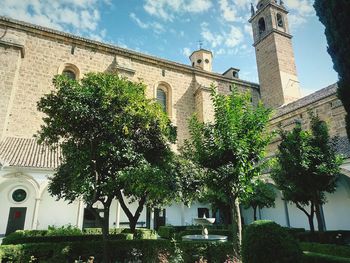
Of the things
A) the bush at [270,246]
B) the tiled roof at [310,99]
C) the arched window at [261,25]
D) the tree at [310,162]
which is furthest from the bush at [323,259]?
the arched window at [261,25]

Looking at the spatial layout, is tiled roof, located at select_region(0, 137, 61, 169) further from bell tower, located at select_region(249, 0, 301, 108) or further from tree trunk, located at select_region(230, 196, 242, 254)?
bell tower, located at select_region(249, 0, 301, 108)

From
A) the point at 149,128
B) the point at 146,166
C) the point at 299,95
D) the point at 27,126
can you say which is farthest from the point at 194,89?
the point at 146,166

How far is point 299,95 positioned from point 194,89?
11.4 m

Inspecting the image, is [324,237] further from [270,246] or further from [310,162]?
[270,246]

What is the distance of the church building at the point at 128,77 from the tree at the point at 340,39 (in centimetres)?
922

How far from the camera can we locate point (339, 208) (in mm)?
16578

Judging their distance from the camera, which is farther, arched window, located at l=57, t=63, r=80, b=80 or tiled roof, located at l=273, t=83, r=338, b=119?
arched window, located at l=57, t=63, r=80, b=80

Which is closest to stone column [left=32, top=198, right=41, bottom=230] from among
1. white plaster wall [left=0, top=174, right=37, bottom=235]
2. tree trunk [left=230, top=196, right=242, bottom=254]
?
white plaster wall [left=0, top=174, right=37, bottom=235]

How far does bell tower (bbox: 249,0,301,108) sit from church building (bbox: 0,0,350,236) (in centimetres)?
10

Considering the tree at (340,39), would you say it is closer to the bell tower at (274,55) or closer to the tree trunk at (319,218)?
the tree trunk at (319,218)

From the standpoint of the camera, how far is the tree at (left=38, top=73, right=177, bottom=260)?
27.1 feet

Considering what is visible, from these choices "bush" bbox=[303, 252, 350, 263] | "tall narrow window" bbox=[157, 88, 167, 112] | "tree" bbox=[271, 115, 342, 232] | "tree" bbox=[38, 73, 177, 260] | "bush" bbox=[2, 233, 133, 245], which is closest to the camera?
"bush" bbox=[303, 252, 350, 263]

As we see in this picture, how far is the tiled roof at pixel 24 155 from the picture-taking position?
48.5 feet

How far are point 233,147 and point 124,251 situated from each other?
524 centimetres
